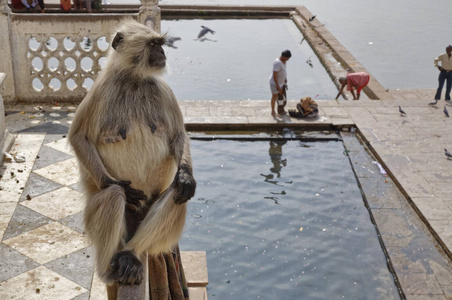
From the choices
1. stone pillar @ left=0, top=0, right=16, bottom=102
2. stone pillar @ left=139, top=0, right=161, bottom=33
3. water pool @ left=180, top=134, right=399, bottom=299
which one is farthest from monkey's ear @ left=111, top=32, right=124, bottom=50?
stone pillar @ left=0, top=0, right=16, bottom=102

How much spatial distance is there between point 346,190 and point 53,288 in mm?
4676

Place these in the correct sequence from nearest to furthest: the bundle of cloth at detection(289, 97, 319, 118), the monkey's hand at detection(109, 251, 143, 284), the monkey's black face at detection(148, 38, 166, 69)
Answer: the monkey's hand at detection(109, 251, 143, 284)
the monkey's black face at detection(148, 38, 166, 69)
the bundle of cloth at detection(289, 97, 319, 118)

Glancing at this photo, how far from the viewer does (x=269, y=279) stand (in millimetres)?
Answer: 6336

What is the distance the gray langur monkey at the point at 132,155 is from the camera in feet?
10.2

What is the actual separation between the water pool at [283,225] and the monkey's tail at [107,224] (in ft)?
10.5

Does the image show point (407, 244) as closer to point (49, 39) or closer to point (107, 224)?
point (107, 224)

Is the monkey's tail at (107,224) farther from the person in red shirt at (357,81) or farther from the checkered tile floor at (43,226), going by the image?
the person in red shirt at (357,81)

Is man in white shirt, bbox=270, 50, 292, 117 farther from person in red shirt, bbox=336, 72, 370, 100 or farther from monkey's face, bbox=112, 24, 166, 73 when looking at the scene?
monkey's face, bbox=112, 24, 166, 73

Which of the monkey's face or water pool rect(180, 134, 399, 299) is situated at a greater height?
the monkey's face

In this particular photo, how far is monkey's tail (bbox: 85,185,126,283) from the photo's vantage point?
306cm

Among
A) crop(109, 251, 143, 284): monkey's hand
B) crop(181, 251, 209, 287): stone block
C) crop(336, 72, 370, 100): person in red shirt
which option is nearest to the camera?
crop(109, 251, 143, 284): monkey's hand

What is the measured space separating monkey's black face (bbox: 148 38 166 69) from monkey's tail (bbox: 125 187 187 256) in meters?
0.79

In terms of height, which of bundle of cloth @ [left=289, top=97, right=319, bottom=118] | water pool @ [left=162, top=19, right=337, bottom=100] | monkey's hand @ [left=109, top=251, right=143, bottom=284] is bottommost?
water pool @ [left=162, top=19, right=337, bottom=100]

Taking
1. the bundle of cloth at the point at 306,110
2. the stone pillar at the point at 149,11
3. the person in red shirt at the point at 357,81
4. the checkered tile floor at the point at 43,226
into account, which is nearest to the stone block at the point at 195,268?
the checkered tile floor at the point at 43,226
